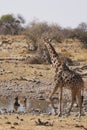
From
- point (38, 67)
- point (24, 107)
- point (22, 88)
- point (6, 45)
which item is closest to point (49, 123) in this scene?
point (24, 107)

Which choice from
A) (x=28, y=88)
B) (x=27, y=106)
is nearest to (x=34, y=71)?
(x=28, y=88)

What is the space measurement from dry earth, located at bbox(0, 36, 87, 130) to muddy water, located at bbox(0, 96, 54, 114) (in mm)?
375

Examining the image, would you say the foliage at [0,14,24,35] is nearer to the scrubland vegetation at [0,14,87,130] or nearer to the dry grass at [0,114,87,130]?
the scrubland vegetation at [0,14,87,130]

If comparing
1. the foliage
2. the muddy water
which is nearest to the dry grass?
the muddy water

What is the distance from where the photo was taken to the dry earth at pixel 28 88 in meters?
12.6

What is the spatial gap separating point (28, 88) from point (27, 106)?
256 inches

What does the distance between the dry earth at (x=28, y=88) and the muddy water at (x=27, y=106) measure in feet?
1.23

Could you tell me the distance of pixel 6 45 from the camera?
2047 inches

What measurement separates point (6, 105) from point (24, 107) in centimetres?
80

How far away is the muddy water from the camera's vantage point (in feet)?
58.1

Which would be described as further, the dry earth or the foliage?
the foliage

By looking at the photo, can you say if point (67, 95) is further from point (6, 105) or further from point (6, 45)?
point (6, 45)

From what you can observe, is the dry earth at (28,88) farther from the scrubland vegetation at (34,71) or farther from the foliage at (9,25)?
the foliage at (9,25)

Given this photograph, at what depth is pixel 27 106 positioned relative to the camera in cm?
1942
